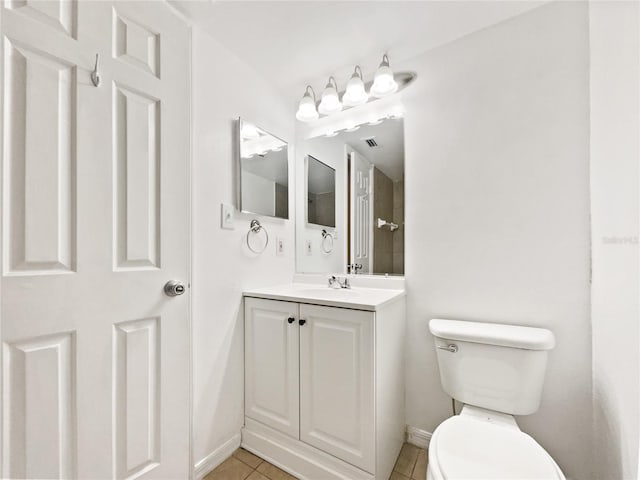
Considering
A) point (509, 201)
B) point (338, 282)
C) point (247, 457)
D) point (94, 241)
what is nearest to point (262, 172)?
point (338, 282)

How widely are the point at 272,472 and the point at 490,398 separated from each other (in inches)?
42.3

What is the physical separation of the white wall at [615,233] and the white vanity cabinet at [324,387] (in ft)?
2.45

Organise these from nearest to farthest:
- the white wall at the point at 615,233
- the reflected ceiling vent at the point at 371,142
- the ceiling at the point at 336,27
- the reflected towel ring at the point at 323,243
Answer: the white wall at the point at 615,233 → the ceiling at the point at 336,27 → the reflected ceiling vent at the point at 371,142 → the reflected towel ring at the point at 323,243

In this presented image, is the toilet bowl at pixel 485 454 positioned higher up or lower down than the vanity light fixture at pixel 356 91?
lower down

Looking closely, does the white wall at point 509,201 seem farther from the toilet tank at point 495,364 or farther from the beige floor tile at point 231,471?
the beige floor tile at point 231,471

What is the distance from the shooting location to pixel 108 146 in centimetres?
96

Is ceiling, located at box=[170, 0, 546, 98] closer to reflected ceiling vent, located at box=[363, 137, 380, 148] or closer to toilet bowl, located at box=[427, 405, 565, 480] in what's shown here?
reflected ceiling vent, located at box=[363, 137, 380, 148]

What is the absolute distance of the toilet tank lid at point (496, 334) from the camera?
1082mm

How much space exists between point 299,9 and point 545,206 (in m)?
1.46

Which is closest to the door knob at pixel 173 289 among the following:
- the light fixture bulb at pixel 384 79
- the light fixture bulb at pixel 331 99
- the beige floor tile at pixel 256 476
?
the beige floor tile at pixel 256 476

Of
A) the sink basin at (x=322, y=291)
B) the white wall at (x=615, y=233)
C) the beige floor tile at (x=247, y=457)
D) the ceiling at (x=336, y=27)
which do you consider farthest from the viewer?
the sink basin at (x=322, y=291)

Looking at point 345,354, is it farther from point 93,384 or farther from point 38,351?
point 38,351

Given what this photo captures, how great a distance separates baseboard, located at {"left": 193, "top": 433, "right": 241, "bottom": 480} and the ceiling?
6.91ft

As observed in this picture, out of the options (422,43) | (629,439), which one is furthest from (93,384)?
(422,43)
